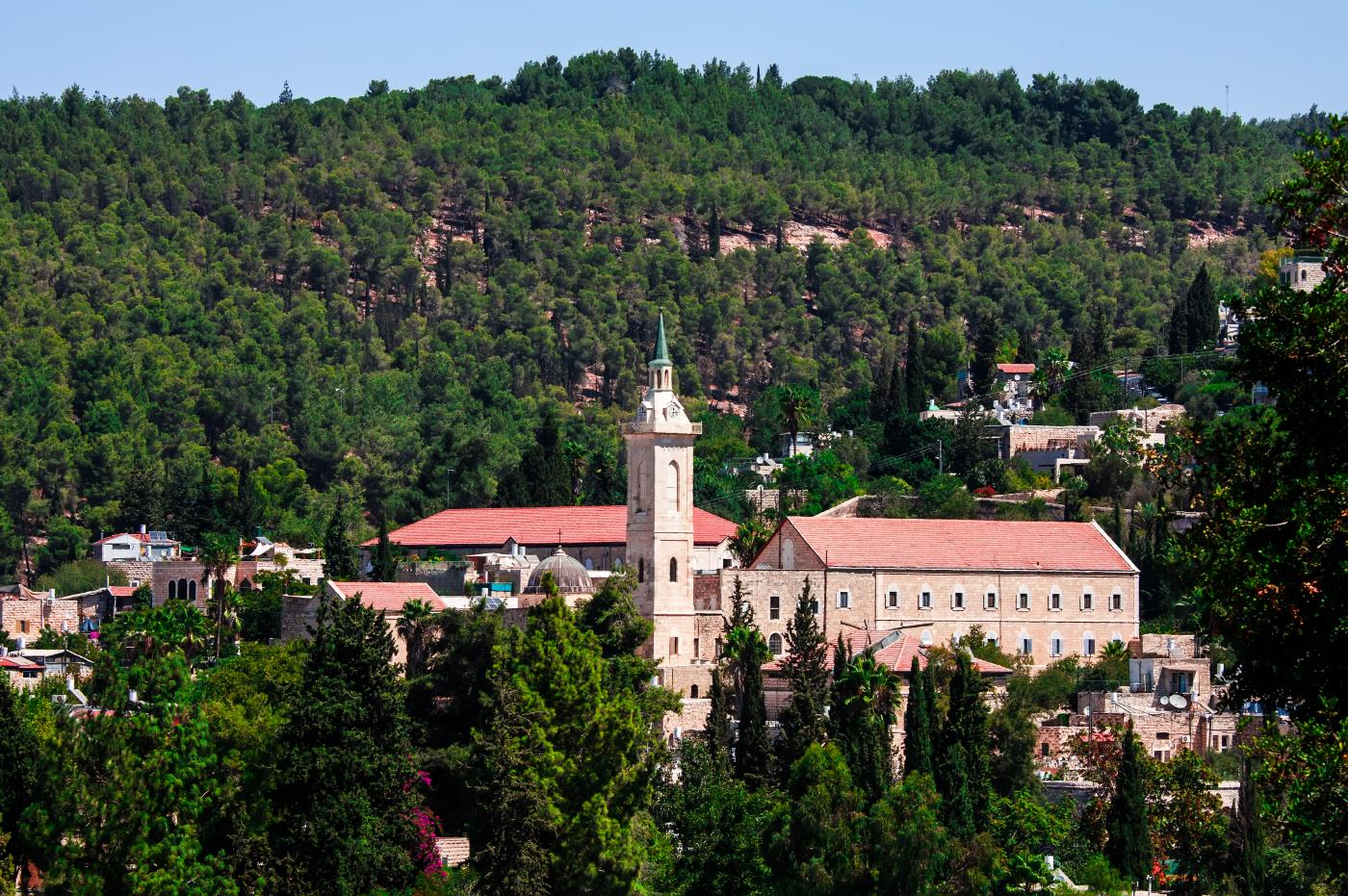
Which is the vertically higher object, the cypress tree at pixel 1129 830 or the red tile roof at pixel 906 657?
the red tile roof at pixel 906 657

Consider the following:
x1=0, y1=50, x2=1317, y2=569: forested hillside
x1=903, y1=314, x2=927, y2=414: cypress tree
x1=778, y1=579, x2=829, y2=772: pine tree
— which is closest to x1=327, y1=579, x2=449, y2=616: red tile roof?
x1=778, y1=579, x2=829, y2=772: pine tree

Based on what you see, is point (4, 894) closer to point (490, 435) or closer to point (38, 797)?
point (38, 797)

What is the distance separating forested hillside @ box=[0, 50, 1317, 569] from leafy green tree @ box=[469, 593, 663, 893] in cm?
4594

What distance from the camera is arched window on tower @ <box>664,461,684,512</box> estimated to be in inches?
2975

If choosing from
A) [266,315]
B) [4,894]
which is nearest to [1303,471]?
[4,894]

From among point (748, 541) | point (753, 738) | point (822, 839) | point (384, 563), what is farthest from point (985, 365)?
point (822, 839)

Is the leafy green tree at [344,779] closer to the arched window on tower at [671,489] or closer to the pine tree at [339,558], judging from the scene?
the arched window on tower at [671,489]

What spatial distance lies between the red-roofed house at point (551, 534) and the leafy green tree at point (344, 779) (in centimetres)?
2798

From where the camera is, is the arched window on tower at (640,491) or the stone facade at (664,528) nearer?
the stone facade at (664,528)

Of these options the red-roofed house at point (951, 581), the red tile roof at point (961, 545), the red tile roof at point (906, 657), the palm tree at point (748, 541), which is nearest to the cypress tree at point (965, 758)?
the red tile roof at point (906, 657)

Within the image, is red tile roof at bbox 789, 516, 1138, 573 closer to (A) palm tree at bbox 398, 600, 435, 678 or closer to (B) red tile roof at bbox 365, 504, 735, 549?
(B) red tile roof at bbox 365, 504, 735, 549

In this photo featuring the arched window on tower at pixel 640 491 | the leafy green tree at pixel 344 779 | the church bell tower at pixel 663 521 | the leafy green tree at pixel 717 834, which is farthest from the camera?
the arched window on tower at pixel 640 491

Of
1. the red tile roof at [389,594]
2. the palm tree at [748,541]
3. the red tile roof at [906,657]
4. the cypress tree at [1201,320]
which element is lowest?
the red tile roof at [906,657]

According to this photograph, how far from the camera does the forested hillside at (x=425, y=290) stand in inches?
4889
